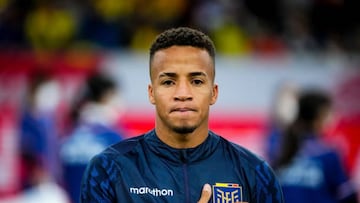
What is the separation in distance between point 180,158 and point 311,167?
123 inches

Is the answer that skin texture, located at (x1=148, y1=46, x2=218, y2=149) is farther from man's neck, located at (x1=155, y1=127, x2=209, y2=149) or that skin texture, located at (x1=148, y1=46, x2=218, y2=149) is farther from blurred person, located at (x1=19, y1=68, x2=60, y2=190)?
blurred person, located at (x1=19, y1=68, x2=60, y2=190)

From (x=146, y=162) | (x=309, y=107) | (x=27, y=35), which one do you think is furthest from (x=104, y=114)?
(x=27, y=35)

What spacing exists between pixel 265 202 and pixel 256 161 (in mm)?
190

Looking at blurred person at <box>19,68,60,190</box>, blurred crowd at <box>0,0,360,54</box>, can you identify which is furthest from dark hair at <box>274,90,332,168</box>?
blurred crowd at <box>0,0,360,54</box>

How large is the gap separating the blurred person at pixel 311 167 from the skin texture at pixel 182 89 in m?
3.10

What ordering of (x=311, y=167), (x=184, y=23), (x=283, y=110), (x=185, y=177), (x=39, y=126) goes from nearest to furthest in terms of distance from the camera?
(x=185, y=177) → (x=311, y=167) → (x=283, y=110) → (x=39, y=126) → (x=184, y=23)

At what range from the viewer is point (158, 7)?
14.3m

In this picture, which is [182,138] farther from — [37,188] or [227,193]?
[37,188]

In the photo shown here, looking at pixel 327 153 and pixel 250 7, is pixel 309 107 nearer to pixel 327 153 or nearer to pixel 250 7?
pixel 327 153

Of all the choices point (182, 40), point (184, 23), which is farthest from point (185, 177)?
point (184, 23)

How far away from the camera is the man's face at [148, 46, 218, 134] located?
4281 millimetres

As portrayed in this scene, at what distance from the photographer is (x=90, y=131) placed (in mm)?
Answer: 8102

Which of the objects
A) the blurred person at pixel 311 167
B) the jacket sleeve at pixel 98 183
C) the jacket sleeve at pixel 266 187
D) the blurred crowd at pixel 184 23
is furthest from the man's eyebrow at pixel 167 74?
the blurred crowd at pixel 184 23

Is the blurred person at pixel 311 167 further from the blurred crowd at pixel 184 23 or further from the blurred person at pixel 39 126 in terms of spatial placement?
the blurred crowd at pixel 184 23
